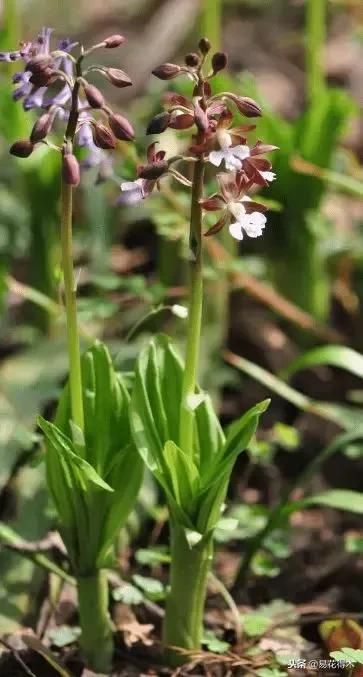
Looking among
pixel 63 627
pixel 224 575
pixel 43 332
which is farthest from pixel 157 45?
pixel 63 627

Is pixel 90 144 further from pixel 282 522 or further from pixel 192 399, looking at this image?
pixel 282 522

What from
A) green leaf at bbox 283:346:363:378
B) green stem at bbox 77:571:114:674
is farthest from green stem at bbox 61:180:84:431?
green leaf at bbox 283:346:363:378

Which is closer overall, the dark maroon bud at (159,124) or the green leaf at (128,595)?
the dark maroon bud at (159,124)

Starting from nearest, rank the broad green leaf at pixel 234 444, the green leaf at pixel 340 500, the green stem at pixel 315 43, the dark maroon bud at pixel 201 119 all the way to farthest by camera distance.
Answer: the dark maroon bud at pixel 201 119 → the broad green leaf at pixel 234 444 → the green leaf at pixel 340 500 → the green stem at pixel 315 43

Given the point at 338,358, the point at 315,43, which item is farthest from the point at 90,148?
the point at 315,43

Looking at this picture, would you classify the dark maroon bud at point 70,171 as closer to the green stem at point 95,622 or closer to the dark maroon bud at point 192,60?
the dark maroon bud at point 192,60

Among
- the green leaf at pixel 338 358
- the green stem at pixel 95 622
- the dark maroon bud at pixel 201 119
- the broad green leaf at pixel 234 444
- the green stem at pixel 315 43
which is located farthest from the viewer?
the green stem at pixel 315 43

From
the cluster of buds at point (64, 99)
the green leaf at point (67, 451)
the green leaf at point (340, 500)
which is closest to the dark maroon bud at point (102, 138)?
the cluster of buds at point (64, 99)
